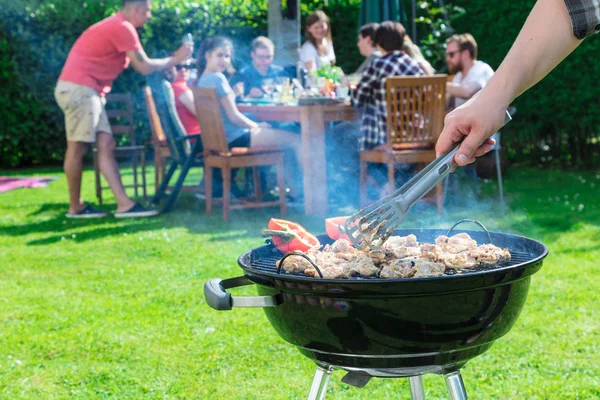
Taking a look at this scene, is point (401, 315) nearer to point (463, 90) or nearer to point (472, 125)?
point (472, 125)

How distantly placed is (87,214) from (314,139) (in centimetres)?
226

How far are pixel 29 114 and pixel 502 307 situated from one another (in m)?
10.1

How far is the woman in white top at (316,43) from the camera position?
8.87 m

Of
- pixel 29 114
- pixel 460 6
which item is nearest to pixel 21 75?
pixel 29 114

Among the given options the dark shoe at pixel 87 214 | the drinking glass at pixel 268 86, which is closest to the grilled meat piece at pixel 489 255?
the dark shoe at pixel 87 214

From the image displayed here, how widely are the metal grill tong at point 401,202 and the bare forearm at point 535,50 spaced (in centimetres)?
7

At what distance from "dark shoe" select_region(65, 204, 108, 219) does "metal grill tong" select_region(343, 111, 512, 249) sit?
5.23 meters

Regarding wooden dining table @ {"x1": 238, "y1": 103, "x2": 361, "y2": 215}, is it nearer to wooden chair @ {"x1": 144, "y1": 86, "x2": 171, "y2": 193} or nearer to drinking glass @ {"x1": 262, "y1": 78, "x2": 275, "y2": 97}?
drinking glass @ {"x1": 262, "y1": 78, "x2": 275, "y2": 97}

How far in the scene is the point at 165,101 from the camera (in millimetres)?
6812

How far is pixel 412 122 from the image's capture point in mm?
6090

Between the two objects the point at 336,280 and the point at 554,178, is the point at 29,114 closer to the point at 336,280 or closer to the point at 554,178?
the point at 554,178

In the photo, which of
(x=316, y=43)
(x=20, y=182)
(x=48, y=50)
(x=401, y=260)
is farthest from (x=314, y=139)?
(x=48, y=50)

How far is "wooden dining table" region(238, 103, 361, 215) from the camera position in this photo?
615 cm

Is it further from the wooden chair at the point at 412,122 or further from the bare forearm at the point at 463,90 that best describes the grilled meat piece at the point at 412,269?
the bare forearm at the point at 463,90
